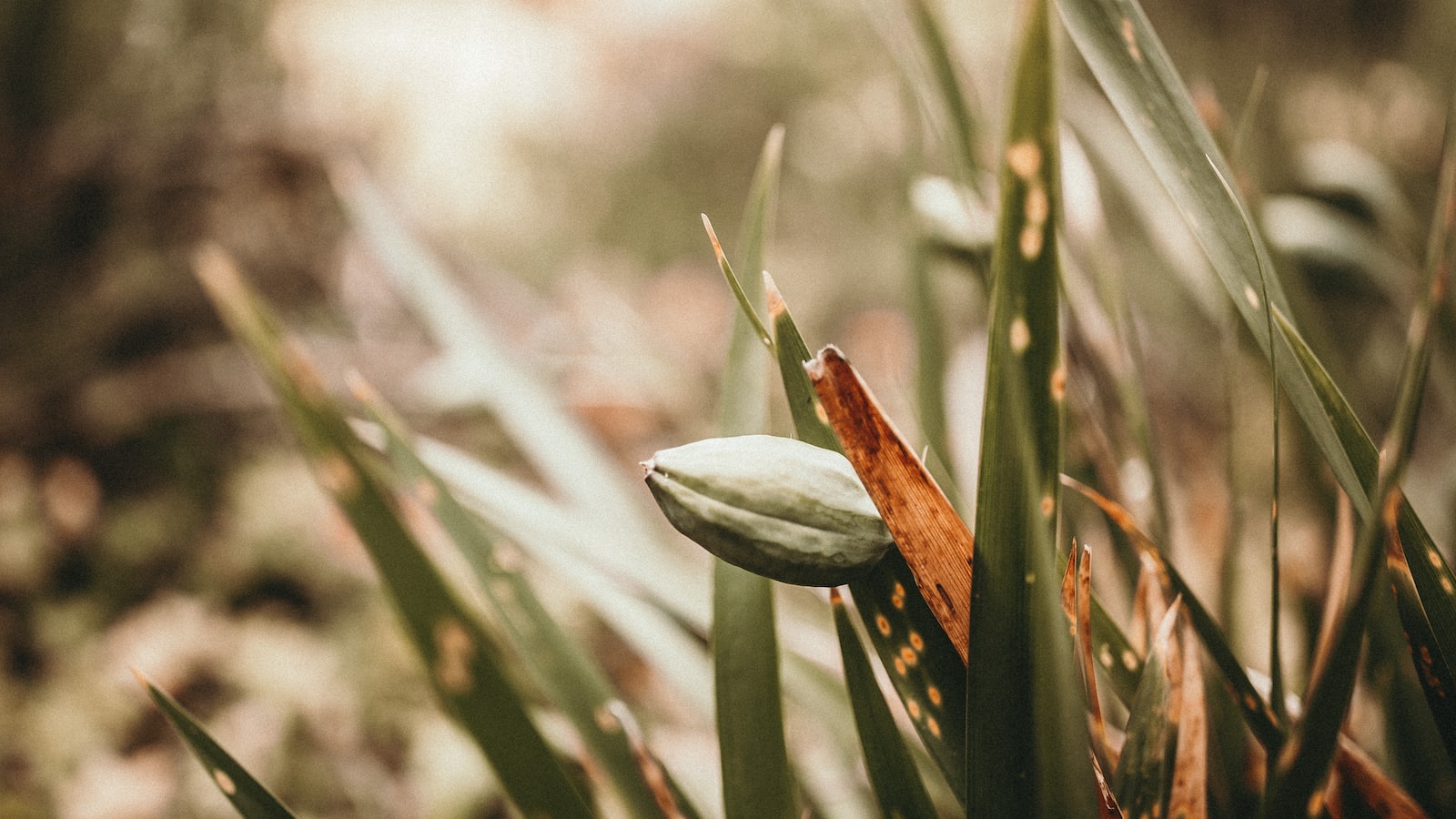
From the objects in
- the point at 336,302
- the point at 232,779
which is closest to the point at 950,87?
the point at 232,779

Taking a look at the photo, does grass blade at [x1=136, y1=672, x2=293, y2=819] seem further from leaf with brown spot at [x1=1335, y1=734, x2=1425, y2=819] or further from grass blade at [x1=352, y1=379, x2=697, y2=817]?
leaf with brown spot at [x1=1335, y1=734, x2=1425, y2=819]

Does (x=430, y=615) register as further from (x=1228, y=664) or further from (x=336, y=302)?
(x=336, y=302)

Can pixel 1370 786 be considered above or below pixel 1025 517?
below

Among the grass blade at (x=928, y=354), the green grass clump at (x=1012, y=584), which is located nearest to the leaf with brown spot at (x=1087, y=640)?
the green grass clump at (x=1012, y=584)

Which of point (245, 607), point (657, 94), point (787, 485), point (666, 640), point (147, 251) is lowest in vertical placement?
point (245, 607)

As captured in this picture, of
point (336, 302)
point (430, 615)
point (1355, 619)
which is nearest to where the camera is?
point (1355, 619)

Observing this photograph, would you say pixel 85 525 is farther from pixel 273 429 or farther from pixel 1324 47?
pixel 1324 47

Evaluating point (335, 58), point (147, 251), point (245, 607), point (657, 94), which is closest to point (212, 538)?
point (245, 607)
